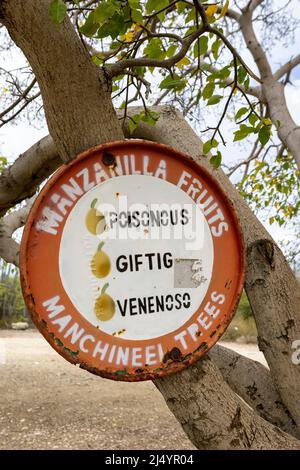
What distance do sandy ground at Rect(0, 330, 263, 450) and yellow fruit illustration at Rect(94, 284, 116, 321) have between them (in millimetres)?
3869

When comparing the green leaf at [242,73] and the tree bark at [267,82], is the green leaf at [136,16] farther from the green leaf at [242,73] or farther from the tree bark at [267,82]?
the tree bark at [267,82]

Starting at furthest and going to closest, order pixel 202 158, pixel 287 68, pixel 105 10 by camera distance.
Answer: pixel 287 68 → pixel 202 158 → pixel 105 10

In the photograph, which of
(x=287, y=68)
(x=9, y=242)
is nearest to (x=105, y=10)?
(x=9, y=242)

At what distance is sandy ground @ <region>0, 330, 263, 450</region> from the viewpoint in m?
4.61

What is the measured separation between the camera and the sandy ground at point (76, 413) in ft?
15.1

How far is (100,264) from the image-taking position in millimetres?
1078

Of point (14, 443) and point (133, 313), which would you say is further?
point (14, 443)

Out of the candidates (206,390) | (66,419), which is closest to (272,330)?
(206,390)

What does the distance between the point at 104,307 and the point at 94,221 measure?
21cm

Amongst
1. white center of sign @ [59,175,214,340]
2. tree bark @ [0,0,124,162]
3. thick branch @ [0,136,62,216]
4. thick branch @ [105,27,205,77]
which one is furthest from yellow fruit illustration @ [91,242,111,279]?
thick branch @ [0,136,62,216]

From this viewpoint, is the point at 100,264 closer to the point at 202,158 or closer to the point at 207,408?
the point at 207,408

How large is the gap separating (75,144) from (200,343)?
624 mm

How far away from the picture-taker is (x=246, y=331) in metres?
12.6

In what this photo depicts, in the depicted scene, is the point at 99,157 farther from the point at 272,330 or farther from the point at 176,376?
the point at 272,330
